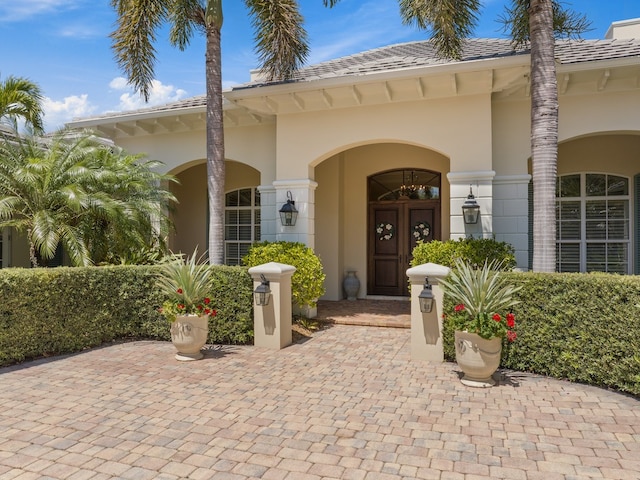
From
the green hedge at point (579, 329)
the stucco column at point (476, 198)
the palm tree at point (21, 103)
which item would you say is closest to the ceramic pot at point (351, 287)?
the stucco column at point (476, 198)

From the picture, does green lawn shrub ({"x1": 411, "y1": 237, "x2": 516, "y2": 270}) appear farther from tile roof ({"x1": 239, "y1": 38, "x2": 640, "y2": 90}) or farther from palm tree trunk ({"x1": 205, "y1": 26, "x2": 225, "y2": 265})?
palm tree trunk ({"x1": 205, "y1": 26, "x2": 225, "y2": 265})

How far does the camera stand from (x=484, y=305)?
5.38 m

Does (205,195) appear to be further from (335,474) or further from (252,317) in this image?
A: (335,474)

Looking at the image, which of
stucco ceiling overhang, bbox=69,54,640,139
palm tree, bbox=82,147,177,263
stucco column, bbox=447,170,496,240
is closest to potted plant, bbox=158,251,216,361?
palm tree, bbox=82,147,177,263

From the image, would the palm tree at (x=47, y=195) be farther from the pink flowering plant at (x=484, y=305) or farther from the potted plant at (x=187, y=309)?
the pink flowering plant at (x=484, y=305)

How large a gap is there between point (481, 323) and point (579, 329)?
3.80ft

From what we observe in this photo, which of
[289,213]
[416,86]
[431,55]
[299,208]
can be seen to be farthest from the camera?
[431,55]

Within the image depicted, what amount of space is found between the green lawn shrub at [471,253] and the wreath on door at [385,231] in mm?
3864

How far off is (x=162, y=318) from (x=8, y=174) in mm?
4142

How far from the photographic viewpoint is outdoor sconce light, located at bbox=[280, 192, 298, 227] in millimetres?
9219

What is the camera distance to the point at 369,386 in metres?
5.29

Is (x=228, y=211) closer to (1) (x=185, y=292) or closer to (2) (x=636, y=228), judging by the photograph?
(1) (x=185, y=292)

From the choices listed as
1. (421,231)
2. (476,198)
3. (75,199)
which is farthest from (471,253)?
(75,199)

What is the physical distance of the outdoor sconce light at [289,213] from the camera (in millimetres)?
9219
